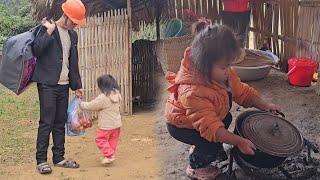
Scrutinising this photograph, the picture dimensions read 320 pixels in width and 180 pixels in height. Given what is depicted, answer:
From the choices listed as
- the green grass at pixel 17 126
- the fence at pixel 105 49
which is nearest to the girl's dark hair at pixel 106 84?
the green grass at pixel 17 126

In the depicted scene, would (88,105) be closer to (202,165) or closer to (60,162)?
(60,162)

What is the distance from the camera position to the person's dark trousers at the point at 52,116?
5.02 m

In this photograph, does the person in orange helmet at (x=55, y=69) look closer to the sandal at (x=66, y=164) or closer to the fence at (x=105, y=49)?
the sandal at (x=66, y=164)

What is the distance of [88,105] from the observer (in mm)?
5484

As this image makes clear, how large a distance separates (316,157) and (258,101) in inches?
30.5

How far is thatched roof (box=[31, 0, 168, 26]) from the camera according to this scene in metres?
8.44

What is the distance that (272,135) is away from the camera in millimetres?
3736

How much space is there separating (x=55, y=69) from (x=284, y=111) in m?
2.77

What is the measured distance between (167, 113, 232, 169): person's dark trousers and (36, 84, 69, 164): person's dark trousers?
1549 mm

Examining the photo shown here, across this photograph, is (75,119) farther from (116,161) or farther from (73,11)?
(73,11)

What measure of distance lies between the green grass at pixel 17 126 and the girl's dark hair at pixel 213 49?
328 cm

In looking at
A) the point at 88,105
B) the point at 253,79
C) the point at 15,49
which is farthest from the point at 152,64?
the point at 15,49

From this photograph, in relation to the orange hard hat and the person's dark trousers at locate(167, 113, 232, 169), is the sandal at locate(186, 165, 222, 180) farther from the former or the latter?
the orange hard hat

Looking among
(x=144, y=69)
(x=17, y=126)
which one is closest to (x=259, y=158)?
(x=17, y=126)
